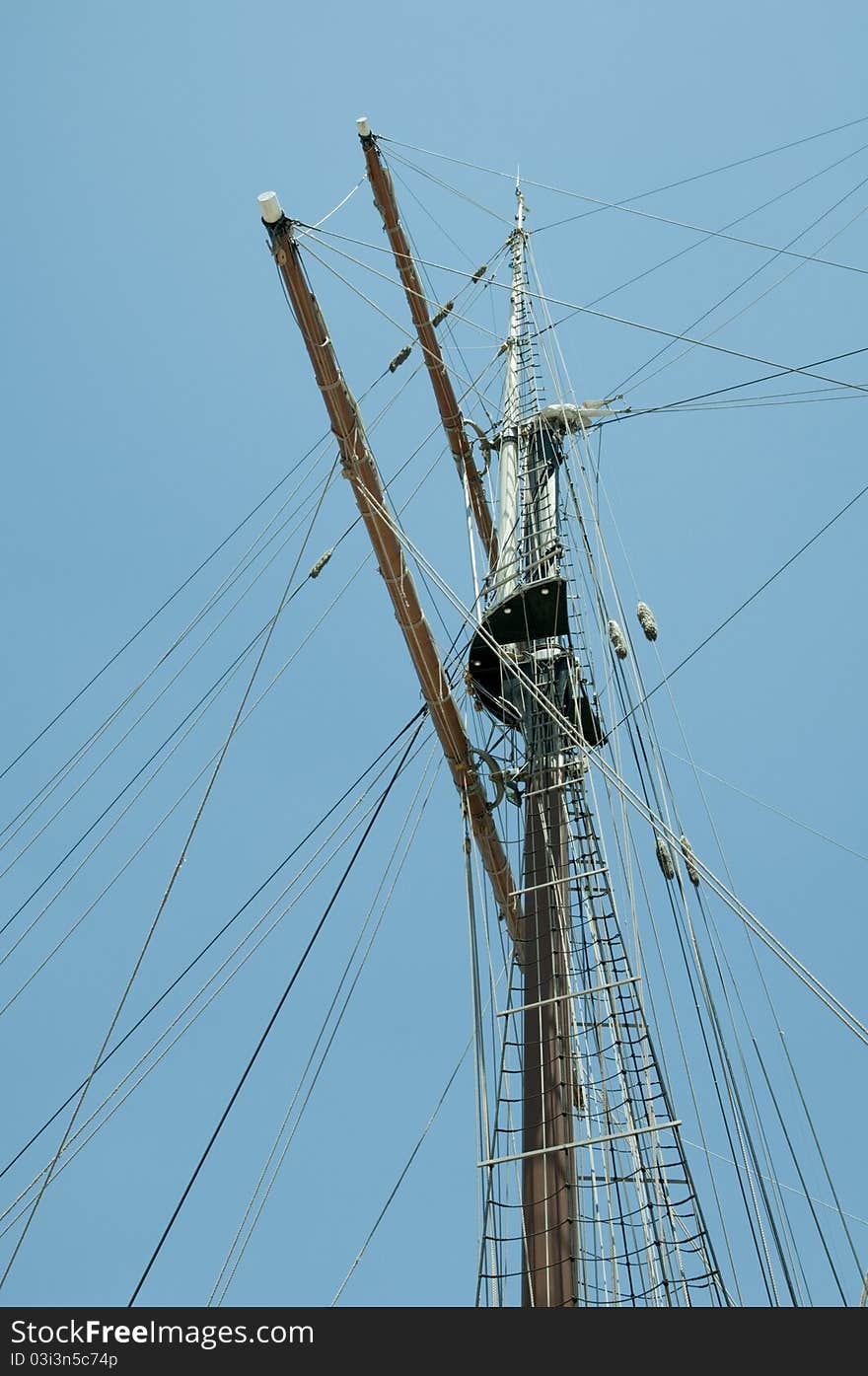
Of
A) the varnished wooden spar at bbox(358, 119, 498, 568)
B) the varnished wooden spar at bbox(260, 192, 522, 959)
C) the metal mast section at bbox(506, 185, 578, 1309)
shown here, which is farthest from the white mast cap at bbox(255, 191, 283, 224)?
the metal mast section at bbox(506, 185, 578, 1309)

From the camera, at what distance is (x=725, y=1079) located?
A: 10219 mm

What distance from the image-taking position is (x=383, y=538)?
11.9 metres

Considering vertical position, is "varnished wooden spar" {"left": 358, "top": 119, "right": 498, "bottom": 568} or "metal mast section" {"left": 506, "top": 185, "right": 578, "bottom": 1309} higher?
"varnished wooden spar" {"left": 358, "top": 119, "right": 498, "bottom": 568}

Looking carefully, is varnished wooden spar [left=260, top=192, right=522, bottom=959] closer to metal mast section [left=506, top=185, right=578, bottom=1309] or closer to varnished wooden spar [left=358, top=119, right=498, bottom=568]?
metal mast section [left=506, top=185, right=578, bottom=1309]

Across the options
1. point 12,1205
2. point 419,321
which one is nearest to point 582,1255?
point 12,1205

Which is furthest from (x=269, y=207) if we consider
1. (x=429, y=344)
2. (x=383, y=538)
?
(x=429, y=344)

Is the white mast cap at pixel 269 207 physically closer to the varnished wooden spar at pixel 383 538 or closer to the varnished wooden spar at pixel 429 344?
the varnished wooden spar at pixel 383 538

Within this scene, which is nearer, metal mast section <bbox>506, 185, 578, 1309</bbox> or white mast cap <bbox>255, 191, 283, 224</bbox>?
metal mast section <bbox>506, 185, 578, 1309</bbox>

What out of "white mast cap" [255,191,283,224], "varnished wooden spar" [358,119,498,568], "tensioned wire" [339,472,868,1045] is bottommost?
"tensioned wire" [339,472,868,1045]

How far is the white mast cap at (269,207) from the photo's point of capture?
11.4m

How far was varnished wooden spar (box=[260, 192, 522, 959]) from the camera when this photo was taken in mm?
11461

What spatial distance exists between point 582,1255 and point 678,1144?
1.12 m

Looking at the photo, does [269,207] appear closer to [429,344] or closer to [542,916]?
[429,344]
